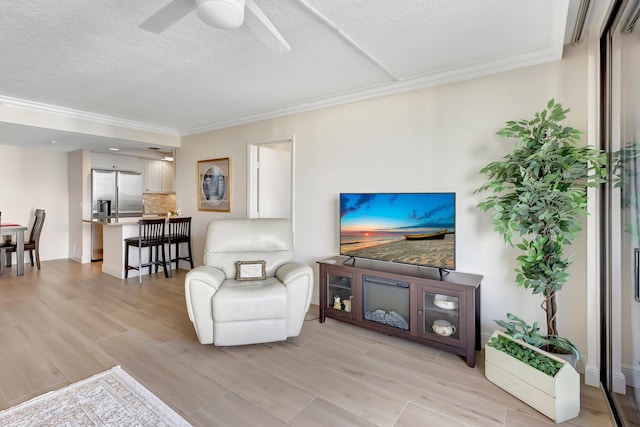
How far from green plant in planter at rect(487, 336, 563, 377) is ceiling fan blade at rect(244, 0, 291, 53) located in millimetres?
2396

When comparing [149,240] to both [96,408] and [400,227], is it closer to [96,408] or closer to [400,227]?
[96,408]

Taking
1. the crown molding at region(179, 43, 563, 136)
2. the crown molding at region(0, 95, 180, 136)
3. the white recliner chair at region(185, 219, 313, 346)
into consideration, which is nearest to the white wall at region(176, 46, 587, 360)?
the crown molding at region(179, 43, 563, 136)

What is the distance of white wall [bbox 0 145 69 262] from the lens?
552 cm

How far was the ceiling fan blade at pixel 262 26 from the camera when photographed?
4.94 ft

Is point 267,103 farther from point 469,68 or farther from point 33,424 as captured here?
point 33,424

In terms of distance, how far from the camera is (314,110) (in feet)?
11.8

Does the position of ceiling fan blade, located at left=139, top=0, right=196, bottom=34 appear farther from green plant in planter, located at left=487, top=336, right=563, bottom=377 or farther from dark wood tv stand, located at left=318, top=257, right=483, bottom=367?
green plant in planter, located at left=487, top=336, right=563, bottom=377

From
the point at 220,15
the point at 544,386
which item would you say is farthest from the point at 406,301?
the point at 220,15

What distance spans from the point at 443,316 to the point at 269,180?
2995 mm

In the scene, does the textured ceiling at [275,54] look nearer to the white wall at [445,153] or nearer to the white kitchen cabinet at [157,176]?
the white wall at [445,153]

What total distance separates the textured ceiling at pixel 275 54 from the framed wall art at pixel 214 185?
123 cm

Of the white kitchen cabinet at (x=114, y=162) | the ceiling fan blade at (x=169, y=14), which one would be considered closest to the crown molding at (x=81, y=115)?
the white kitchen cabinet at (x=114, y=162)

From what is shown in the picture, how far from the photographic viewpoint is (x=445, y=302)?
8.00 feet

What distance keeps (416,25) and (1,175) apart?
7.18 m
